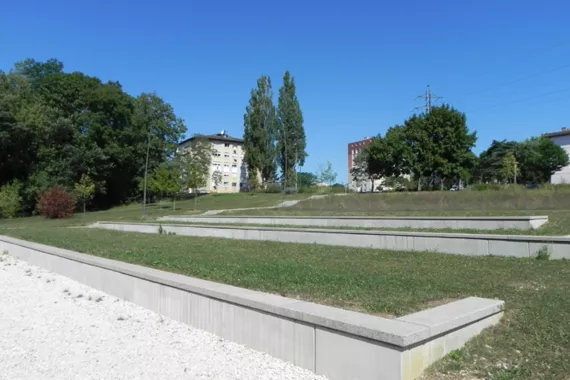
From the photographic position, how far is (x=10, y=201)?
45.6 metres

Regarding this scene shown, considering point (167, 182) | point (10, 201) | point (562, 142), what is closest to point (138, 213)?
point (167, 182)

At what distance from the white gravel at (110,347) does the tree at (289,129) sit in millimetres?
65910

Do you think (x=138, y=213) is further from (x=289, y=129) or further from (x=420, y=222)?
(x=289, y=129)

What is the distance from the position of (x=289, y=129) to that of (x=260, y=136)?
17.1 feet

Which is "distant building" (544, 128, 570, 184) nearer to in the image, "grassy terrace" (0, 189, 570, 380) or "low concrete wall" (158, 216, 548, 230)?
"low concrete wall" (158, 216, 548, 230)

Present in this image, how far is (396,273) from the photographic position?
749cm

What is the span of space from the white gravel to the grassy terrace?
3.69ft

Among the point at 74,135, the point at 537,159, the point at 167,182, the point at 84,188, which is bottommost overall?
the point at 84,188

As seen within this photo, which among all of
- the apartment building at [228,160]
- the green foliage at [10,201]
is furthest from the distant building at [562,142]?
the green foliage at [10,201]

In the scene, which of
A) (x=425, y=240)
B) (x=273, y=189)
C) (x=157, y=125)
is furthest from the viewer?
(x=273, y=189)

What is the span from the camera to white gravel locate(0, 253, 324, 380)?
4.49m

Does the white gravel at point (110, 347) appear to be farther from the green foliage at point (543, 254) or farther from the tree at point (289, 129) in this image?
the tree at point (289, 129)

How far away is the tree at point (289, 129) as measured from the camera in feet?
242

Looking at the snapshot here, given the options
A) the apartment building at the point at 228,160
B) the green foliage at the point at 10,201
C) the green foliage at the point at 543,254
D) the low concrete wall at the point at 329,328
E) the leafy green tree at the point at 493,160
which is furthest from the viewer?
the apartment building at the point at 228,160
